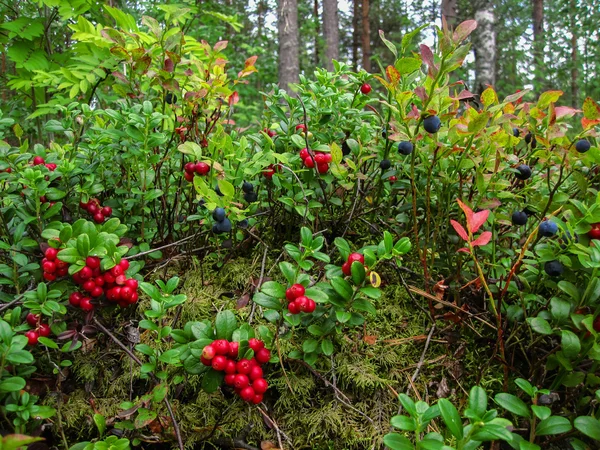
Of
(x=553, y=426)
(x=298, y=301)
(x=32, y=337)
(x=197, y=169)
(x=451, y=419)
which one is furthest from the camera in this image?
(x=197, y=169)

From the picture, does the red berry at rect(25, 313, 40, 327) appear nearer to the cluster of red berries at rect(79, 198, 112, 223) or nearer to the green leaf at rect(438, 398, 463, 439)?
the cluster of red berries at rect(79, 198, 112, 223)

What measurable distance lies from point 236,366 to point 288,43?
7051 millimetres

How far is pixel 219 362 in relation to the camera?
1229 millimetres

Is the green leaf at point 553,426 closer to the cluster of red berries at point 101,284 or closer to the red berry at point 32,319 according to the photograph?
the cluster of red berries at point 101,284

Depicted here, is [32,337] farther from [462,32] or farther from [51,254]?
[462,32]

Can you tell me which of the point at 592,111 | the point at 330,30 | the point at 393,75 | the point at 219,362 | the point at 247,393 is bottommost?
the point at 247,393

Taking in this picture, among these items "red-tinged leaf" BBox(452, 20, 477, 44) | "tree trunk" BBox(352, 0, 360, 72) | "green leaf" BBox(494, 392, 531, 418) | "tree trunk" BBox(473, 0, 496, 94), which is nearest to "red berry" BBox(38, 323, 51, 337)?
"green leaf" BBox(494, 392, 531, 418)

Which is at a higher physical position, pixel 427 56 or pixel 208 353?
pixel 427 56

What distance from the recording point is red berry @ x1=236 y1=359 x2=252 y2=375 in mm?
1261

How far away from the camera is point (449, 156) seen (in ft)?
5.50

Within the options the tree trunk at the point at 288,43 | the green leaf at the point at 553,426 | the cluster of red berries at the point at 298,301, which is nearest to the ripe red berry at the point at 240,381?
the cluster of red berries at the point at 298,301

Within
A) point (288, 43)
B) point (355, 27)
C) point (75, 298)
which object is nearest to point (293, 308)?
point (75, 298)

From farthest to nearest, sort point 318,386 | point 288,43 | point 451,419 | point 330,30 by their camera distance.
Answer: point 330,30 → point 288,43 → point 318,386 → point 451,419

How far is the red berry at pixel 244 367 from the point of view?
1261 mm
